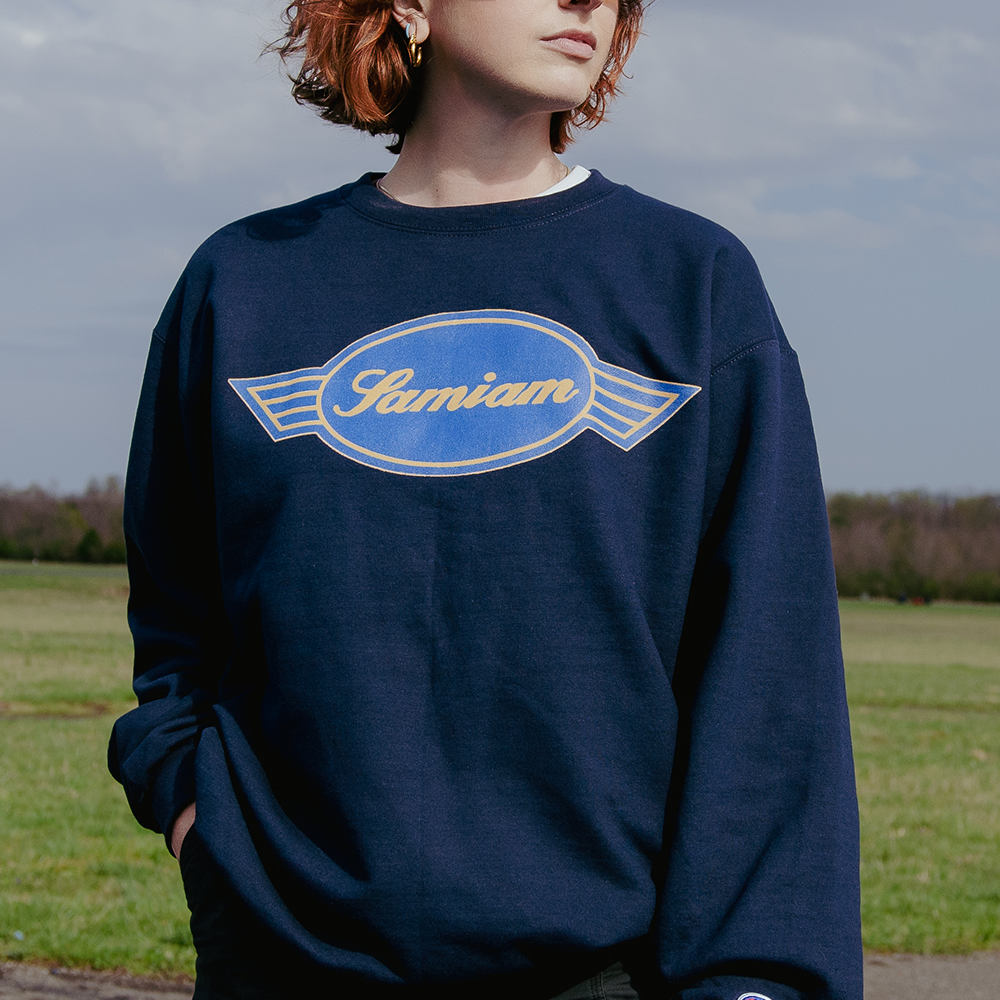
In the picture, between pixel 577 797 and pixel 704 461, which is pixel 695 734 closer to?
pixel 577 797

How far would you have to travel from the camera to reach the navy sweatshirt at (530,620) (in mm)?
1599

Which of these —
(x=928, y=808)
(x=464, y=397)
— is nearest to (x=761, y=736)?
(x=464, y=397)

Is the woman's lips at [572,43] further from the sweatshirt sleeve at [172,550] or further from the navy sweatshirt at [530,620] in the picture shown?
the sweatshirt sleeve at [172,550]

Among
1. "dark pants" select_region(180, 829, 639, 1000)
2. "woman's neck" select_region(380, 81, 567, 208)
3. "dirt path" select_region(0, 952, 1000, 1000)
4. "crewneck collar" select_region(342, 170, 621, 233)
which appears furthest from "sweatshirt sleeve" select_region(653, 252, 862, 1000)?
"dirt path" select_region(0, 952, 1000, 1000)

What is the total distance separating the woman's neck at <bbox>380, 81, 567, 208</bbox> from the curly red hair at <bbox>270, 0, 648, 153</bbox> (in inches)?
6.4

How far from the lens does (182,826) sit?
1896 millimetres

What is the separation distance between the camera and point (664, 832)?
5.49 ft

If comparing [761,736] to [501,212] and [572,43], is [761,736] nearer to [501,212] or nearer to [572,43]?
[501,212]

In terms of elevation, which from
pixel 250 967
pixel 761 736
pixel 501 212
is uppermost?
pixel 501 212

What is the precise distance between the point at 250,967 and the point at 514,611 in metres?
0.63

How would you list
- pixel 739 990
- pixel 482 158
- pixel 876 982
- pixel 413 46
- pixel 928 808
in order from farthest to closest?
pixel 928 808 → pixel 876 982 → pixel 413 46 → pixel 482 158 → pixel 739 990

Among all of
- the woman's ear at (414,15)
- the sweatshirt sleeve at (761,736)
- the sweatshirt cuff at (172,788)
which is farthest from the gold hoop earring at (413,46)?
the sweatshirt cuff at (172,788)

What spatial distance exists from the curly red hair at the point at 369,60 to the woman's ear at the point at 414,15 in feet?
0.11

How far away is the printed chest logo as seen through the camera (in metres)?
1.74
